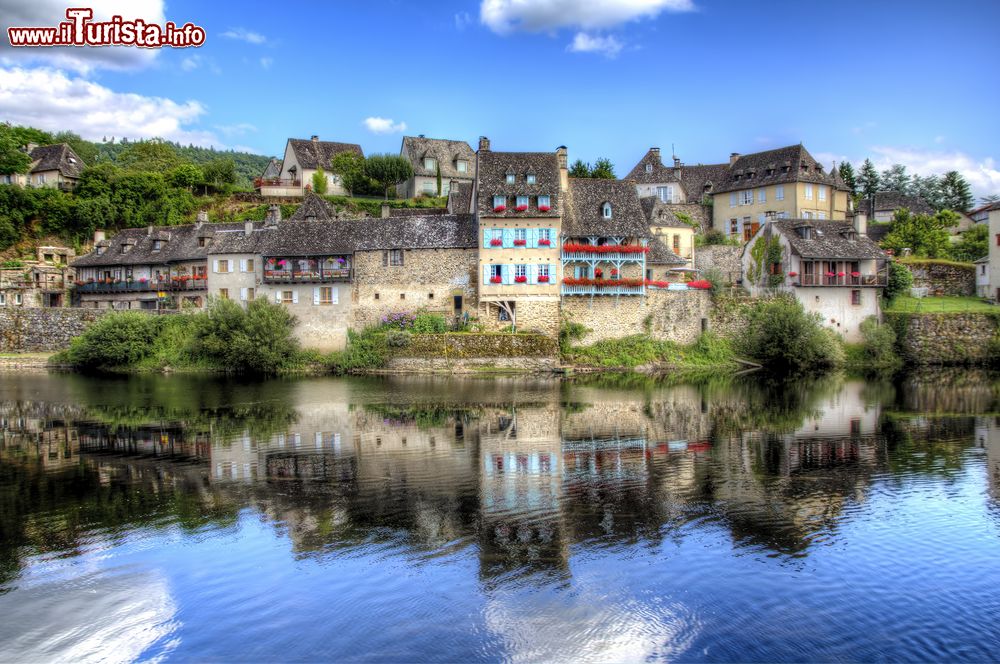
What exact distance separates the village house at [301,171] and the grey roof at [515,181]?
24.5 m

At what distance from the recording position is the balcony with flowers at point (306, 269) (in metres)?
47.3

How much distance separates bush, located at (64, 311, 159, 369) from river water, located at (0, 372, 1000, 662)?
17565 mm

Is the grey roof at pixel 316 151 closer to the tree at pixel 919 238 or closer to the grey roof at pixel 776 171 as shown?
the grey roof at pixel 776 171

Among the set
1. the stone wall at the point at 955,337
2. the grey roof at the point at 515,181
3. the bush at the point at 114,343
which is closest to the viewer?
the grey roof at the point at 515,181

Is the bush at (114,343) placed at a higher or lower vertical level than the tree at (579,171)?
lower

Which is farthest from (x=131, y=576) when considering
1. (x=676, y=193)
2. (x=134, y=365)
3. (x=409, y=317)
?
(x=676, y=193)

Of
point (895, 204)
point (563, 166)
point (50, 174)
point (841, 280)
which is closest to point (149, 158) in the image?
point (50, 174)

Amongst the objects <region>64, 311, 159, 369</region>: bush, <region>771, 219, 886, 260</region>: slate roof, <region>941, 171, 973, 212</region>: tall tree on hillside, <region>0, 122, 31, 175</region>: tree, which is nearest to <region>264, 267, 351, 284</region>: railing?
<region>64, 311, 159, 369</region>: bush

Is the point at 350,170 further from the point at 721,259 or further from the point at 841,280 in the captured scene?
the point at 841,280

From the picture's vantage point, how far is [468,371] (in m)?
43.6

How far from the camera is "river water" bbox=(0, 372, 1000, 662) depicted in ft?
39.6

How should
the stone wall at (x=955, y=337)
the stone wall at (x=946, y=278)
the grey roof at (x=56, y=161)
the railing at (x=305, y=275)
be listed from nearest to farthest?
the railing at (x=305, y=275) < the stone wall at (x=955, y=337) < the stone wall at (x=946, y=278) < the grey roof at (x=56, y=161)

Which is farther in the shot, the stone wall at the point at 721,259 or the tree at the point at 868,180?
the tree at the point at 868,180

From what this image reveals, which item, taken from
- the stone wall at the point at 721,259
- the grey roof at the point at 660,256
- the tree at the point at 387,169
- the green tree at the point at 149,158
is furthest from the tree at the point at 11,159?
the stone wall at the point at 721,259
